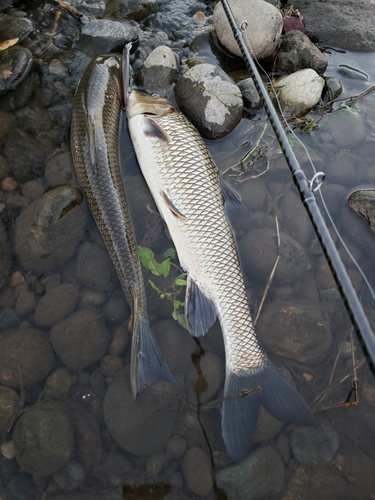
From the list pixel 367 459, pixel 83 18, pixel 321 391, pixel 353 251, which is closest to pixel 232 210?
pixel 353 251

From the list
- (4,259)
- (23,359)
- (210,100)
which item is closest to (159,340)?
(23,359)

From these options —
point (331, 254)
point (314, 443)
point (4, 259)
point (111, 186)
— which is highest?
point (331, 254)

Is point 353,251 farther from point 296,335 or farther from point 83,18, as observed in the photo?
point 83,18

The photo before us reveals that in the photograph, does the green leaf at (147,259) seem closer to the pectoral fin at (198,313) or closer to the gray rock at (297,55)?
the pectoral fin at (198,313)

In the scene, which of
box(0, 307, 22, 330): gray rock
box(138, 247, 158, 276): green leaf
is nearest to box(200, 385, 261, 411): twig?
box(138, 247, 158, 276): green leaf

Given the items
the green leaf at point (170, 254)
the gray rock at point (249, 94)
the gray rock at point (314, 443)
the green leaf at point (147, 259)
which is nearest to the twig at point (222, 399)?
the gray rock at point (314, 443)

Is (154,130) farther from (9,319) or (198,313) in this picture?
(9,319)
